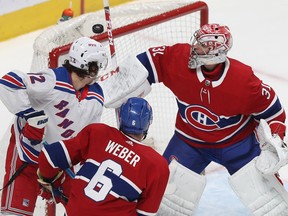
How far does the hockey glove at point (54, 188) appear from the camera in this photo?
284 cm

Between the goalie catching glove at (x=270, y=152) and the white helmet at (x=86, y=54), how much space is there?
0.68 metres

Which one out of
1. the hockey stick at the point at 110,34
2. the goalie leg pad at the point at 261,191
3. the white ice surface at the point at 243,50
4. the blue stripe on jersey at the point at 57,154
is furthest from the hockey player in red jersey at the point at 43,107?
the white ice surface at the point at 243,50

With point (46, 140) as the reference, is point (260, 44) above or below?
below

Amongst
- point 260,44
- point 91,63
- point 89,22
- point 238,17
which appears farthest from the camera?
point 238,17

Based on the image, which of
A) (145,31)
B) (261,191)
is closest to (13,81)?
(261,191)

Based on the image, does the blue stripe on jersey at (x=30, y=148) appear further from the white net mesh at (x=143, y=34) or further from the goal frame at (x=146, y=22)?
the white net mesh at (x=143, y=34)

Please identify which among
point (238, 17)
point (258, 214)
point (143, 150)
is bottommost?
point (238, 17)

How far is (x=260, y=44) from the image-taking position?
552 centimetres

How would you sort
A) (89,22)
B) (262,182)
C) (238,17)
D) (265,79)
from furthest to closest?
(238,17), (265,79), (89,22), (262,182)

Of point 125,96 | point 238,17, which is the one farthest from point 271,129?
point 238,17

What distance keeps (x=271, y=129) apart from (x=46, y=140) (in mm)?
888

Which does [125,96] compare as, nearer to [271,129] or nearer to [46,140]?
[46,140]

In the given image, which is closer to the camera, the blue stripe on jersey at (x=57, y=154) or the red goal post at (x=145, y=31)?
the blue stripe on jersey at (x=57, y=154)

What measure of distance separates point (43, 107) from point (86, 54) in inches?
10.2
